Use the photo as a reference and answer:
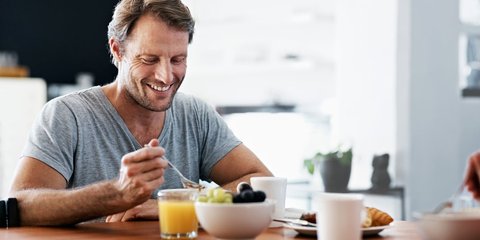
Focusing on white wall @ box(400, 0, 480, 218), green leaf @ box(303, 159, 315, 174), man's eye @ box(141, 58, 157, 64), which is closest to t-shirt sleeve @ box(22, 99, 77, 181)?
man's eye @ box(141, 58, 157, 64)

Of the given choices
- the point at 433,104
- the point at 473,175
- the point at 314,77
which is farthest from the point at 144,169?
the point at 314,77

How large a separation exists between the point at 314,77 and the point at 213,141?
425cm

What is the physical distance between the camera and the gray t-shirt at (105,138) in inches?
99.6

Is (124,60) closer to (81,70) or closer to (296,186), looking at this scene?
(296,186)

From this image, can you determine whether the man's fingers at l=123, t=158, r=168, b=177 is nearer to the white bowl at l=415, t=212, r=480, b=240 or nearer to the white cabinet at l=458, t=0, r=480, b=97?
the white bowl at l=415, t=212, r=480, b=240

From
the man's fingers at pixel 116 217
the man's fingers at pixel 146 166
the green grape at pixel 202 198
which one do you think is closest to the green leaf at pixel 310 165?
the man's fingers at pixel 116 217

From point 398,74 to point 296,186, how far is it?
85 centimetres

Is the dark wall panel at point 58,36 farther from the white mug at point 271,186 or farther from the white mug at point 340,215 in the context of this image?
the white mug at point 340,215

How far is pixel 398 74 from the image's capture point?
443 centimetres

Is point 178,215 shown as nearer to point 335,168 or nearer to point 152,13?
point 152,13

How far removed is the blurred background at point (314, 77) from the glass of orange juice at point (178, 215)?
2465 mm

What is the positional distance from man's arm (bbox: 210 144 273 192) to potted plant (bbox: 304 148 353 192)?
4.60ft

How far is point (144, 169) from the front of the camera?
78.1 inches

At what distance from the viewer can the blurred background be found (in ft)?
14.6
